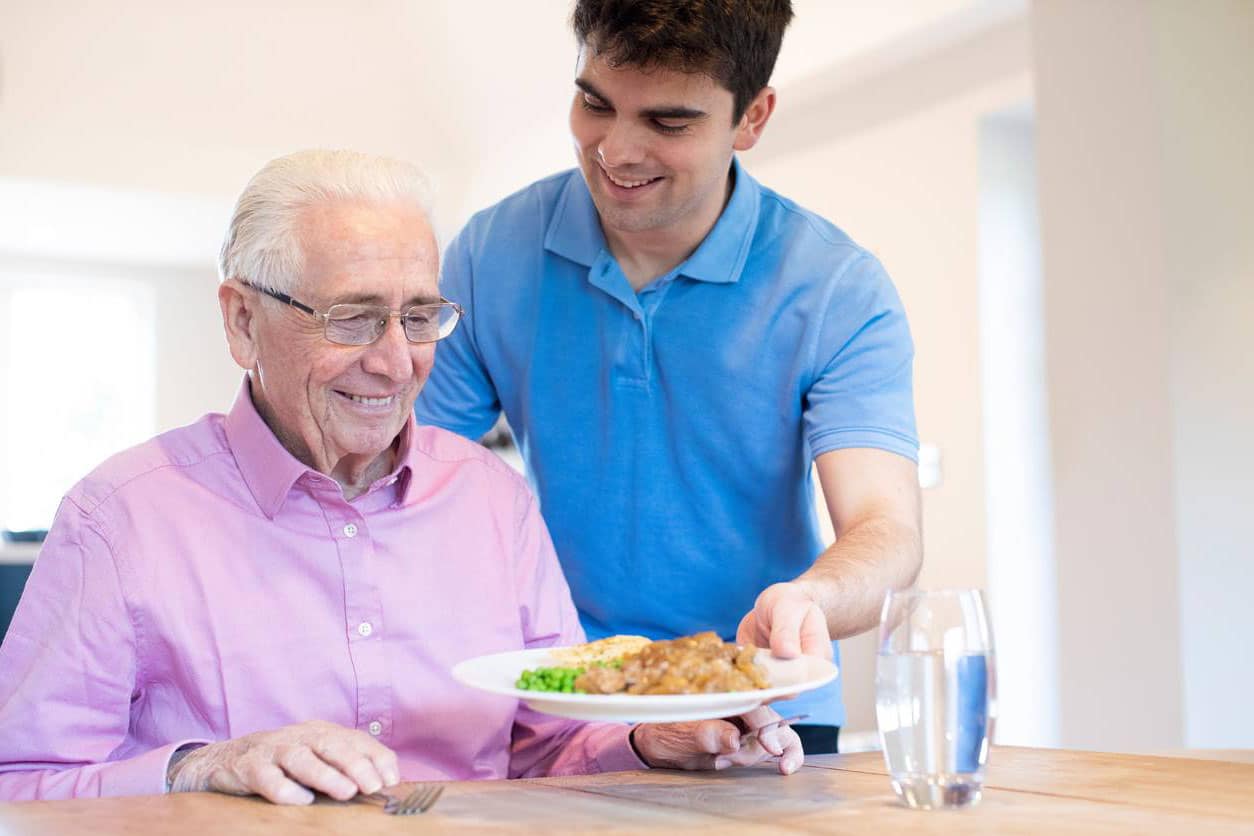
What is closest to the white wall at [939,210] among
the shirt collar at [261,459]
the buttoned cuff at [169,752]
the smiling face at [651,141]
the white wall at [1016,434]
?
the white wall at [1016,434]

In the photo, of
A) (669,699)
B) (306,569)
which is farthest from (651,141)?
(669,699)

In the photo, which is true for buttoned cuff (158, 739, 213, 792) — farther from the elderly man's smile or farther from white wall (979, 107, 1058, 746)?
white wall (979, 107, 1058, 746)

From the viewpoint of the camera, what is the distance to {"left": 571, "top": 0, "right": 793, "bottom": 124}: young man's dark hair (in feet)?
6.54

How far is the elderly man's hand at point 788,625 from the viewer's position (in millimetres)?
1493

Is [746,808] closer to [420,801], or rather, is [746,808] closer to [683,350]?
[420,801]

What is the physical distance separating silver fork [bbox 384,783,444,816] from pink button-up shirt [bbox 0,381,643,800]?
30 centimetres

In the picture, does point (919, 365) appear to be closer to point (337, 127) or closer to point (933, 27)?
point (933, 27)

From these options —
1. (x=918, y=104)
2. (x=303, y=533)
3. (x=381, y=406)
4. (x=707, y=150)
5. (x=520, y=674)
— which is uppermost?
(x=918, y=104)

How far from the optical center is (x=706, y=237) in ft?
7.40

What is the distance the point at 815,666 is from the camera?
1408mm

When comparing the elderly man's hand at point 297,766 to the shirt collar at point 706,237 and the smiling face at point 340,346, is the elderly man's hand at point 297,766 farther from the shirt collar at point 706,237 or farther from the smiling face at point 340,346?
the shirt collar at point 706,237

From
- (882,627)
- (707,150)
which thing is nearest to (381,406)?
(707,150)

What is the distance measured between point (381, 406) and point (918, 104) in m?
4.14

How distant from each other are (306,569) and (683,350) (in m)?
0.73
